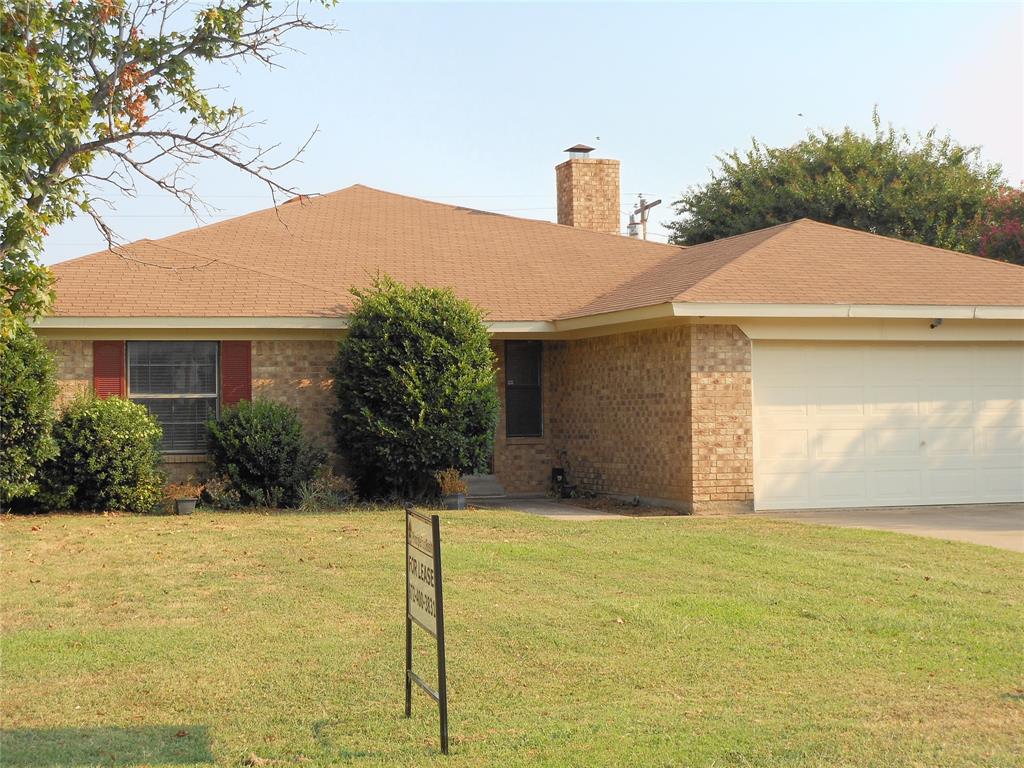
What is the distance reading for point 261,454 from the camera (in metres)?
16.4

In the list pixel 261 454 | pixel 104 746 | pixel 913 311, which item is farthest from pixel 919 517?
pixel 104 746

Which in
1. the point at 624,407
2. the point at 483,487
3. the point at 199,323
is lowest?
the point at 483,487

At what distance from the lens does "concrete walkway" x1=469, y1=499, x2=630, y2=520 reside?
1595cm

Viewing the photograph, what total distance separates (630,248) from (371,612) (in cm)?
1449

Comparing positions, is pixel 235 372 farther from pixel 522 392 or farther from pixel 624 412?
pixel 624 412

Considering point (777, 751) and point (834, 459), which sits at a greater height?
point (834, 459)

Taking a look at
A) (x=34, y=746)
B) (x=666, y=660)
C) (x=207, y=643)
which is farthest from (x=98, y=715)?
(x=666, y=660)

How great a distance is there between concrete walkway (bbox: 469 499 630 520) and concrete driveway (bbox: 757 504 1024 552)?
7.69ft

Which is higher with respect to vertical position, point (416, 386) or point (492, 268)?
point (492, 268)

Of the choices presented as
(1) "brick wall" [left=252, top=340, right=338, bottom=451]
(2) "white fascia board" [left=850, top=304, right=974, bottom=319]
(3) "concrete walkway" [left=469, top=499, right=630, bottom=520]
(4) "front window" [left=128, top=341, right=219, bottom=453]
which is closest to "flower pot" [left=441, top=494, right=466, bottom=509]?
(3) "concrete walkway" [left=469, top=499, right=630, bottom=520]

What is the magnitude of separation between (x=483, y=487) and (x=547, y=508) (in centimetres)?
171

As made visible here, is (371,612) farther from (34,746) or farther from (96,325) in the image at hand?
(96,325)

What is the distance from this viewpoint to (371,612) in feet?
30.3

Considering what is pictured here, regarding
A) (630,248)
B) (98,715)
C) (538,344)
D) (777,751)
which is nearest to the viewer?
(777,751)
